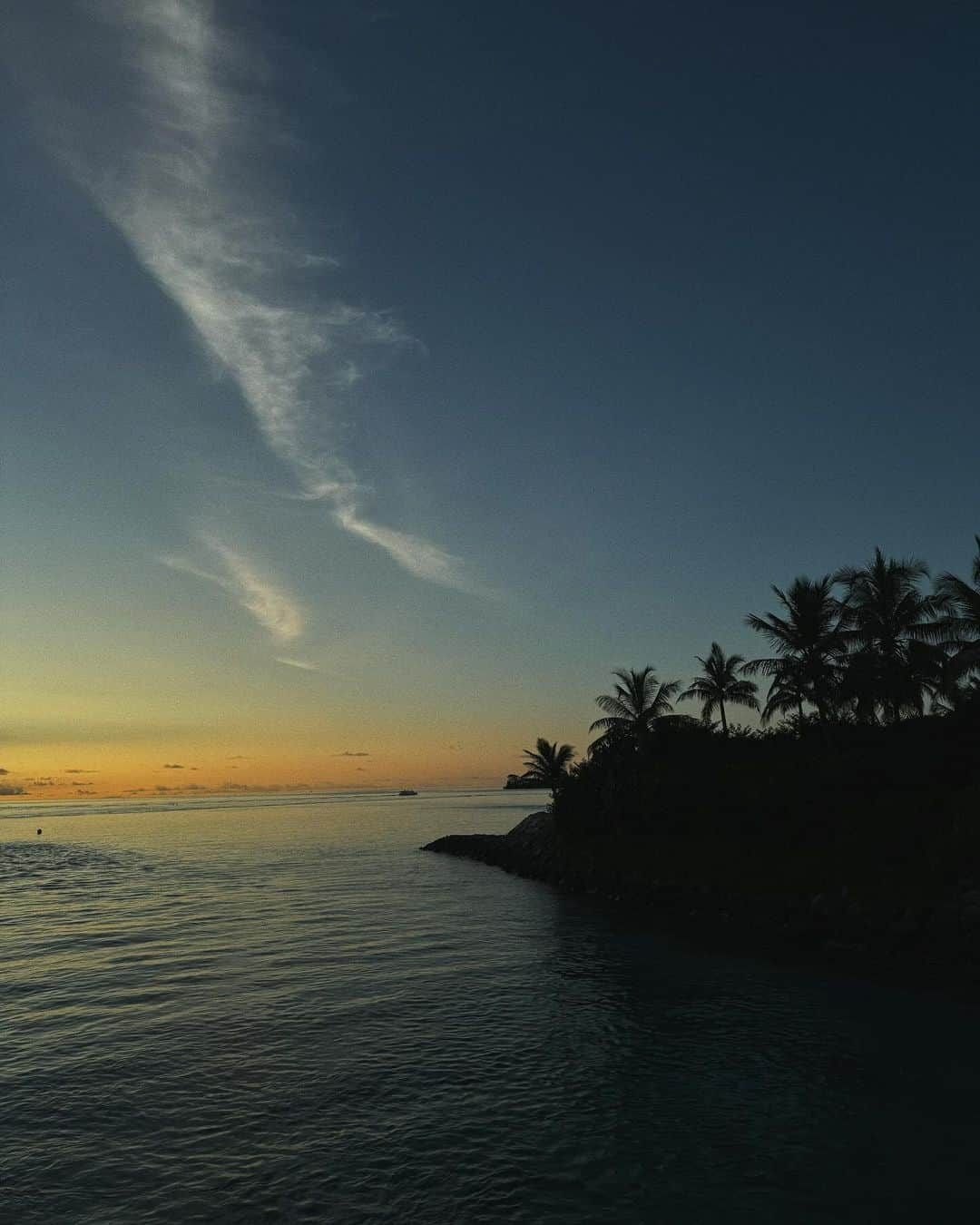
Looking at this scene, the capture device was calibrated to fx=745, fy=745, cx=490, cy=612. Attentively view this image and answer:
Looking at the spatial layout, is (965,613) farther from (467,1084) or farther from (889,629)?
(467,1084)

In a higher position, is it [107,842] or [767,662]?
[767,662]

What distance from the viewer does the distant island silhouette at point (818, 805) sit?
25609 mm

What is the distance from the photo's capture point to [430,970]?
22.7 m

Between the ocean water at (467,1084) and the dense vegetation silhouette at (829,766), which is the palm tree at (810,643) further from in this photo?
the ocean water at (467,1084)

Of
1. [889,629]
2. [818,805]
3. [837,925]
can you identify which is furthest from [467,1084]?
[889,629]

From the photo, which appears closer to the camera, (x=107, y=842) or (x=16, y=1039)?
(x=16, y=1039)

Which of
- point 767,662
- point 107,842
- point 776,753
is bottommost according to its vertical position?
point 107,842

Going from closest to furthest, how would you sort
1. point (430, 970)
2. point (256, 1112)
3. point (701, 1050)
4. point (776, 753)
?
point (256, 1112) → point (701, 1050) → point (430, 970) → point (776, 753)

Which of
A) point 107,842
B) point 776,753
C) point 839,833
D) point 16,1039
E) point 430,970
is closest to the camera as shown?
point 16,1039

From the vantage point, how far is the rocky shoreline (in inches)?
871

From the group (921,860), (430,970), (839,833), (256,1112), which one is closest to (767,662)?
(839,833)

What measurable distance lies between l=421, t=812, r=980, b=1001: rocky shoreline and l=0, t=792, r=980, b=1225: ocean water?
6.79ft

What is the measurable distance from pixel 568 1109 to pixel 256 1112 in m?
5.35

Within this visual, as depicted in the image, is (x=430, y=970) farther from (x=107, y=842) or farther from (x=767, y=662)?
(x=107, y=842)
